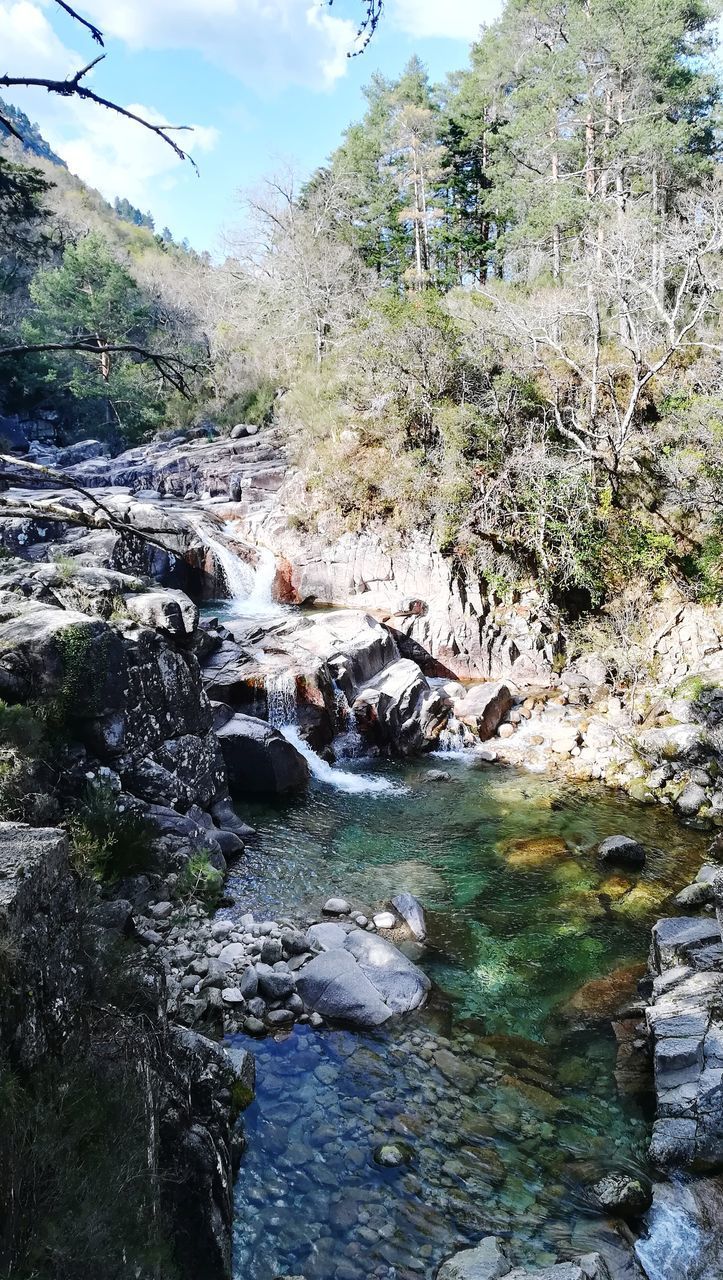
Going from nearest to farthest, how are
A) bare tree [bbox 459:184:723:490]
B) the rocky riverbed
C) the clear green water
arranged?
the clear green water → the rocky riverbed → bare tree [bbox 459:184:723:490]

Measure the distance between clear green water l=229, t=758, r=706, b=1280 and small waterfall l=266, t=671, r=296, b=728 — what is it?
209cm

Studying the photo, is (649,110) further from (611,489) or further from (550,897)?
(550,897)

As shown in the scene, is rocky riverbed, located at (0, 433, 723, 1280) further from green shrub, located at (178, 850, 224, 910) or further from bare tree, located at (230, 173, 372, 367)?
bare tree, located at (230, 173, 372, 367)

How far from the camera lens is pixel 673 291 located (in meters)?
21.2

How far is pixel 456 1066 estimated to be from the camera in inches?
216

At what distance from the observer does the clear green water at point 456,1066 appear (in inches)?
164

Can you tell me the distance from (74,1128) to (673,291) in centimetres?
2492

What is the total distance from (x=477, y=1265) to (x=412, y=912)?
356 cm

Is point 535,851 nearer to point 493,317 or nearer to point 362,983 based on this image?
point 362,983

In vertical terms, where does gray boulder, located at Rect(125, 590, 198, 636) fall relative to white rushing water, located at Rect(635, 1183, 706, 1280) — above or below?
above

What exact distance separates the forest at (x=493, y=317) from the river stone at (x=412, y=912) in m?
5.80

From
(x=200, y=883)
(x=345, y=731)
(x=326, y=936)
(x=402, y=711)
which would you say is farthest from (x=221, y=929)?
(x=402, y=711)

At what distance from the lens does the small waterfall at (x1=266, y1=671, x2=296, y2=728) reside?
37.7 feet

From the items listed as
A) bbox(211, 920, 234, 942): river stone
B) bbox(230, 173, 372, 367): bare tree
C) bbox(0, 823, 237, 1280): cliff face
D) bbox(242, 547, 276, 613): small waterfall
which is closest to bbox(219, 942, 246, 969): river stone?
bbox(211, 920, 234, 942): river stone
